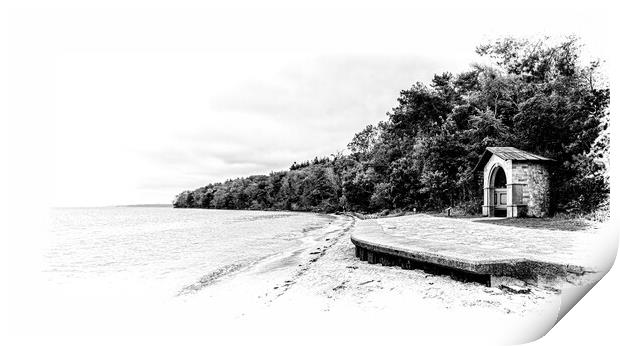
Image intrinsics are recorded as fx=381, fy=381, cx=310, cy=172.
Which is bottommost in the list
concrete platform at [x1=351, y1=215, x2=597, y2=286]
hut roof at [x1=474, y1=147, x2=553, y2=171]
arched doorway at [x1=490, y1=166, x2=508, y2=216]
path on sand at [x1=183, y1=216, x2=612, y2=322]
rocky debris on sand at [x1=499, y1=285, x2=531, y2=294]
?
path on sand at [x1=183, y1=216, x2=612, y2=322]

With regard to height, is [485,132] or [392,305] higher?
[485,132]

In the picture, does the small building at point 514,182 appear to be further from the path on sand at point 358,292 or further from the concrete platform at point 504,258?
the path on sand at point 358,292

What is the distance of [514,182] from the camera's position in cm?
969

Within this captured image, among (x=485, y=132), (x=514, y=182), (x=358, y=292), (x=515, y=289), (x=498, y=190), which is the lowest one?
(x=358, y=292)

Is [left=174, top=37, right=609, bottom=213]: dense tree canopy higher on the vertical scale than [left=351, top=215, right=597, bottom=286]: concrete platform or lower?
higher

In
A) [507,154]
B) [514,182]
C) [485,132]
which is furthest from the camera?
[485,132]

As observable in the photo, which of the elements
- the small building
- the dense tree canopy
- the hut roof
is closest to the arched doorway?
the small building

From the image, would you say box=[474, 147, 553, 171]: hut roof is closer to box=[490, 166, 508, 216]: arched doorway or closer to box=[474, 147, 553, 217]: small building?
box=[474, 147, 553, 217]: small building

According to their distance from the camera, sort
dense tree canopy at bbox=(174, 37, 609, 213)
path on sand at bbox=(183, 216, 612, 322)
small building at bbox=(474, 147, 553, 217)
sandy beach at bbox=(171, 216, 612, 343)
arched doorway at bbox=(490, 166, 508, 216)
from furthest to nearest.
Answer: arched doorway at bbox=(490, 166, 508, 216) → small building at bbox=(474, 147, 553, 217) → dense tree canopy at bbox=(174, 37, 609, 213) → path on sand at bbox=(183, 216, 612, 322) → sandy beach at bbox=(171, 216, 612, 343)

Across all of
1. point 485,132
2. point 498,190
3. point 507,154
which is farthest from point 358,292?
point 485,132

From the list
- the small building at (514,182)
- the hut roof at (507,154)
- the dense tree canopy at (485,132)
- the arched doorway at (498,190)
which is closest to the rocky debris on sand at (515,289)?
the dense tree canopy at (485,132)

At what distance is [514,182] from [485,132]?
2948 mm

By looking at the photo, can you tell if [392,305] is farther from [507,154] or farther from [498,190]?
[498,190]

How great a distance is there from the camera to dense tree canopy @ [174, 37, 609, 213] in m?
3.68
